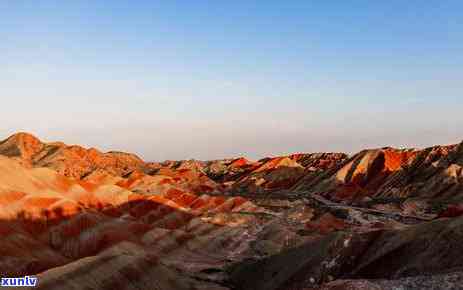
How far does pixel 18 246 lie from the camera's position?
65.9m

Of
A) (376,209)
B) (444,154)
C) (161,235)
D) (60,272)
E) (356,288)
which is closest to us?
(356,288)

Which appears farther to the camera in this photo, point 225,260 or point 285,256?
point 225,260

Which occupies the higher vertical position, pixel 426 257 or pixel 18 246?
pixel 426 257

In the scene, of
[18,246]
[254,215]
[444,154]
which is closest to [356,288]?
[18,246]

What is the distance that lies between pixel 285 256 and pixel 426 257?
71.5ft

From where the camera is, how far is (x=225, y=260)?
80.6 m

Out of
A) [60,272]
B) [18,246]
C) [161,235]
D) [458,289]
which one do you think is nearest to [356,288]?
[458,289]

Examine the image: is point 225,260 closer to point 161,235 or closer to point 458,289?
point 161,235

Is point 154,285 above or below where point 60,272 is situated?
below

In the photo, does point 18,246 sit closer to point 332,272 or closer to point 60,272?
point 60,272

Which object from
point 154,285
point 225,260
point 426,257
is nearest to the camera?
point 426,257

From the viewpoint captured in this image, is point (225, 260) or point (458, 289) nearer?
point (458, 289)

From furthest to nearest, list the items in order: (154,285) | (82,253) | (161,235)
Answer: (161,235) < (82,253) < (154,285)

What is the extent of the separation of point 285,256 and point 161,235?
31660mm
